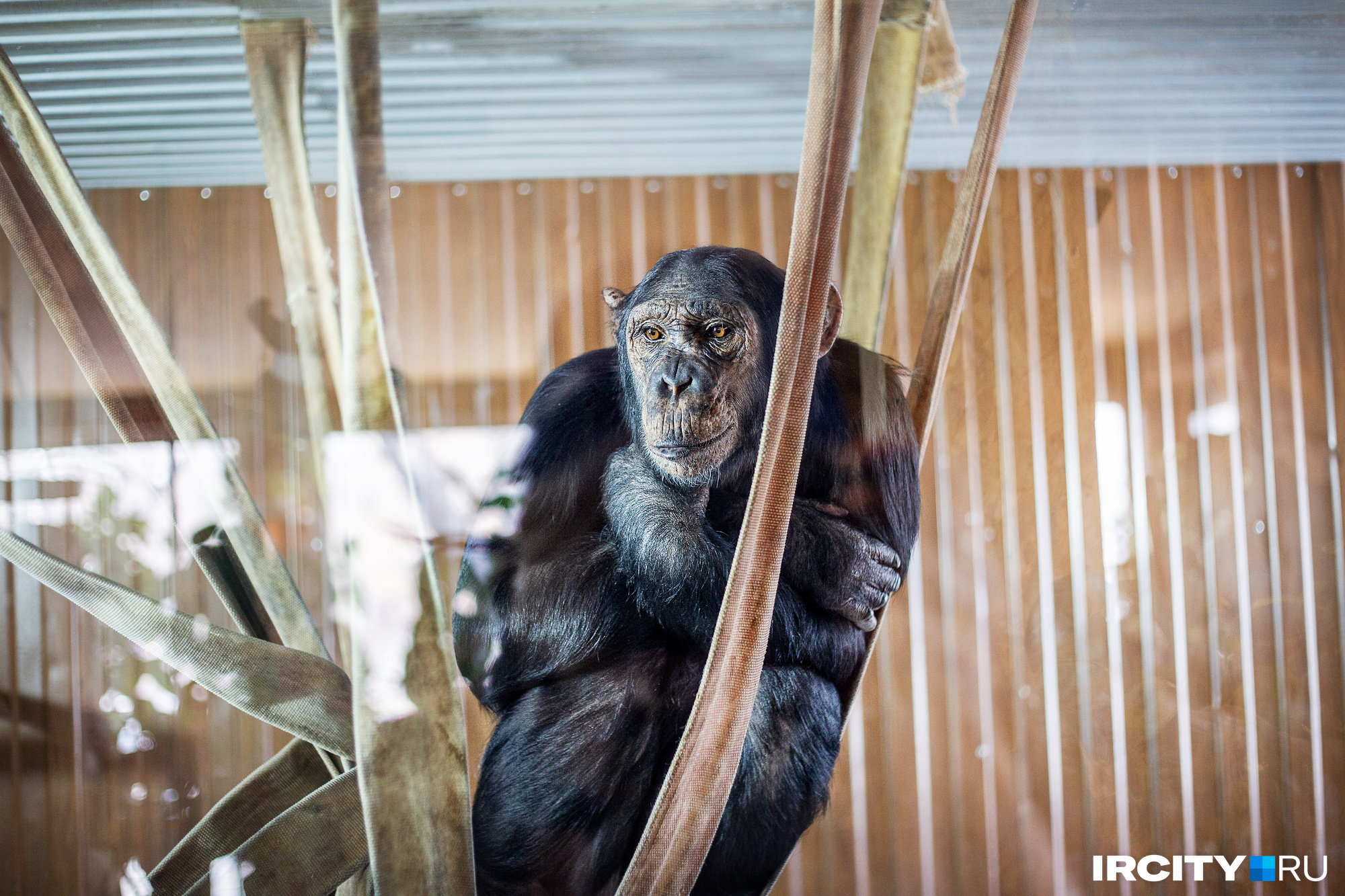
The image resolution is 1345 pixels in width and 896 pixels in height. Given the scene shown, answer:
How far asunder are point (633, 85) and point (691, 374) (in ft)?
1.48

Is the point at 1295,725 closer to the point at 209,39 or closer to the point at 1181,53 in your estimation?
the point at 1181,53

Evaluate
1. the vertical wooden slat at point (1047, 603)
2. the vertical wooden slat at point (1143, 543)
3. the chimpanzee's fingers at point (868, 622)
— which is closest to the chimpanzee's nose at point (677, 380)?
the chimpanzee's fingers at point (868, 622)

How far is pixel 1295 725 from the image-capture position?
1.11 metres

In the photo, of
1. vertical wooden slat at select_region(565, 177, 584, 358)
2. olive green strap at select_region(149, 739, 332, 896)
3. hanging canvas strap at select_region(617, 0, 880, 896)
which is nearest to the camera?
hanging canvas strap at select_region(617, 0, 880, 896)

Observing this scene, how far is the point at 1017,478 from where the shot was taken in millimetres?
1120

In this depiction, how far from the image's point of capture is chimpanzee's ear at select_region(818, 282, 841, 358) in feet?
3.43

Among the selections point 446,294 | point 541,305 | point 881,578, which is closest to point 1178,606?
point 881,578

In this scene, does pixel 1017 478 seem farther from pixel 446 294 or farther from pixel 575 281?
pixel 446 294

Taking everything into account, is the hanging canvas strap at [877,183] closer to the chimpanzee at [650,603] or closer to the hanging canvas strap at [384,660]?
the chimpanzee at [650,603]

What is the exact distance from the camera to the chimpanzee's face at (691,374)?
3.19 ft

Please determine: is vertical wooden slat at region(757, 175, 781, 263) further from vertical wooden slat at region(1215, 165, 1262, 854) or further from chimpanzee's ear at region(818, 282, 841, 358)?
vertical wooden slat at region(1215, 165, 1262, 854)

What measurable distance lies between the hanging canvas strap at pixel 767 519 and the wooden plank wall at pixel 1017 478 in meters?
0.26

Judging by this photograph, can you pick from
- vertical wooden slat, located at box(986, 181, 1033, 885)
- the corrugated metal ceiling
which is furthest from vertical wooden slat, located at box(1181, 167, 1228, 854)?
vertical wooden slat, located at box(986, 181, 1033, 885)

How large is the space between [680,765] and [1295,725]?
894 millimetres
